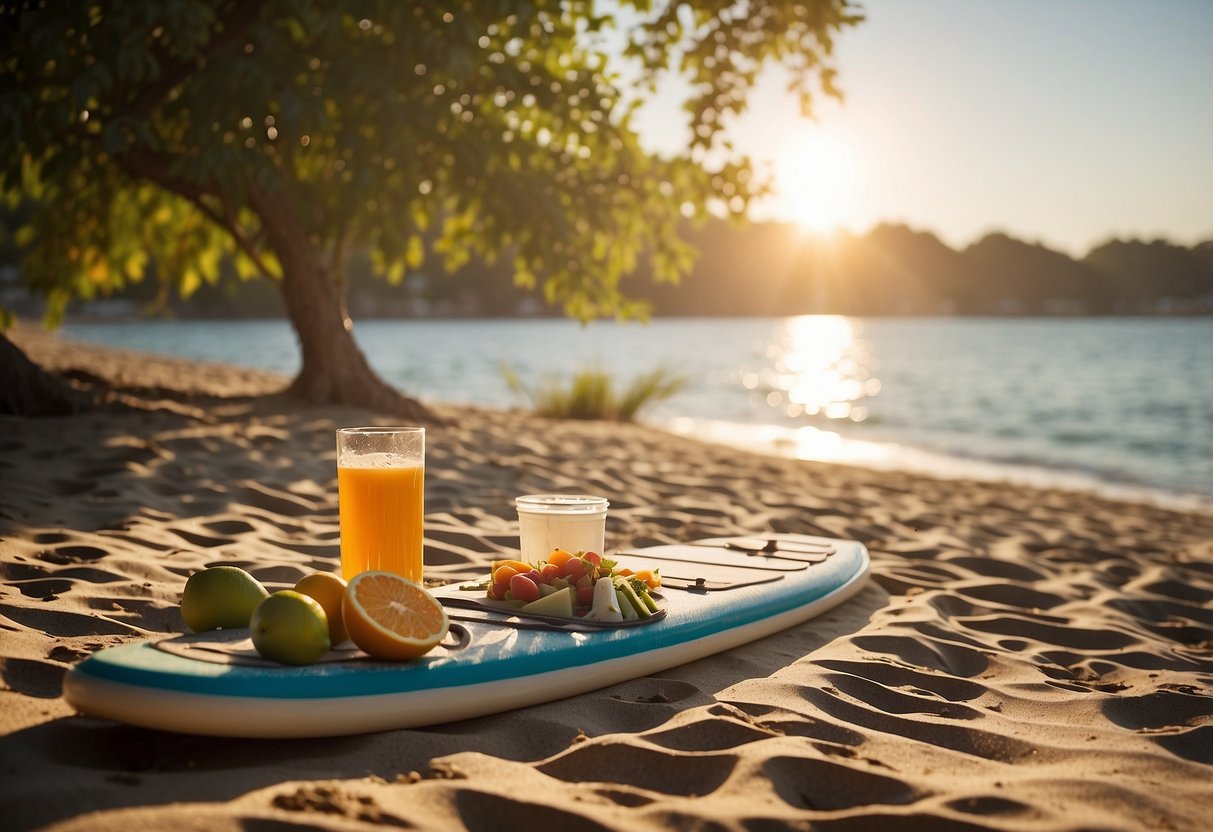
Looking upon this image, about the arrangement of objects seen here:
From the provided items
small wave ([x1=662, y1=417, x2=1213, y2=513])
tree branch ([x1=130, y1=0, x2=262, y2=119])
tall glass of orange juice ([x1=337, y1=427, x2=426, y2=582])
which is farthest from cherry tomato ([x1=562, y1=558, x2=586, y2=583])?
small wave ([x1=662, y1=417, x2=1213, y2=513])

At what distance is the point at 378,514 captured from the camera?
2.94 meters

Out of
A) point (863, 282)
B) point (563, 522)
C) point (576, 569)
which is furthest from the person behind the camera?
point (863, 282)

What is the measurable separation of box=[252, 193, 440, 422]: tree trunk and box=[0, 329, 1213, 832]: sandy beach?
5.10 feet

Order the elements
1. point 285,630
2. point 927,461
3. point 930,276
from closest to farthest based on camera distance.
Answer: point 285,630 < point 927,461 < point 930,276

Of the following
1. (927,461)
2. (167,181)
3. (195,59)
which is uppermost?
(195,59)

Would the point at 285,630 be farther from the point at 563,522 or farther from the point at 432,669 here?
the point at 563,522

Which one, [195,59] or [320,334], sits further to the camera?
[320,334]

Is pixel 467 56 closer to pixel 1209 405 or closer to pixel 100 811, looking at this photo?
pixel 100 811

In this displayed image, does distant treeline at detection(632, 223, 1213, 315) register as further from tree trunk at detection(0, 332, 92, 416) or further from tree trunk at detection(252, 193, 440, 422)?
tree trunk at detection(0, 332, 92, 416)

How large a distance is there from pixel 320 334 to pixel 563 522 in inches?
205

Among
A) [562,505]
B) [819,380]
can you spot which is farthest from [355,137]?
[819,380]

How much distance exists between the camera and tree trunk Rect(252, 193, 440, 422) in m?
7.64

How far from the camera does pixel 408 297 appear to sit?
84500mm

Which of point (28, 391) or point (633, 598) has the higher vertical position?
point (28, 391)
